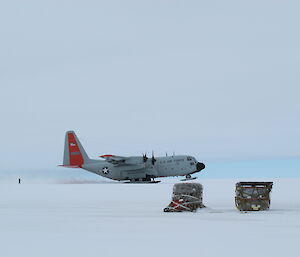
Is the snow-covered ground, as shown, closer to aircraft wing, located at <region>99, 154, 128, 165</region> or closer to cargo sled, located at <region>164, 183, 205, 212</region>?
cargo sled, located at <region>164, 183, 205, 212</region>

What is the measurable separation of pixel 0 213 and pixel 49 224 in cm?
600

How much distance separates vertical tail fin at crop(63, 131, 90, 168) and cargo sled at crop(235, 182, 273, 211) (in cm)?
5518

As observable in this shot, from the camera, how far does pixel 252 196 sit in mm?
26172

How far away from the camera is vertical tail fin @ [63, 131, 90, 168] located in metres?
79.2

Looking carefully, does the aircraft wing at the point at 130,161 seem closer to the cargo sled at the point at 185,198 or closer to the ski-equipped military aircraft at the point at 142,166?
the ski-equipped military aircraft at the point at 142,166

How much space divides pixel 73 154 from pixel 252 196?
56469 mm

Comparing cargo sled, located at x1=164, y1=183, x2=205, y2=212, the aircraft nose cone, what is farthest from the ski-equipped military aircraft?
cargo sled, located at x1=164, y1=183, x2=205, y2=212

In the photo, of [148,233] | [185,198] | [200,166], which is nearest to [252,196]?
[185,198]

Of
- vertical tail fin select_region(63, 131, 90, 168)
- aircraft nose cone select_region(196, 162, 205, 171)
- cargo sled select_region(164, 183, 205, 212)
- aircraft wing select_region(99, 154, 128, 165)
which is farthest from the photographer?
vertical tail fin select_region(63, 131, 90, 168)

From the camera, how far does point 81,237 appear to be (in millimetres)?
16094

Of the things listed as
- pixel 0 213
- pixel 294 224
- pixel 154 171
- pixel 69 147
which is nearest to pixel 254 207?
pixel 294 224

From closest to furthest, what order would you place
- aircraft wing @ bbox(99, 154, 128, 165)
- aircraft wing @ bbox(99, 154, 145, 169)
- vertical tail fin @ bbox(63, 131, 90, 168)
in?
aircraft wing @ bbox(99, 154, 128, 165), aircraft wing @ bbox(99, 154, 145, 169), vertical tail fin @ bbox(63, 131, 90, 168)

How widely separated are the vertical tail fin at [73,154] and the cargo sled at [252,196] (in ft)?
181

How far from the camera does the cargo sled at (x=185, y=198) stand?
2537cm
